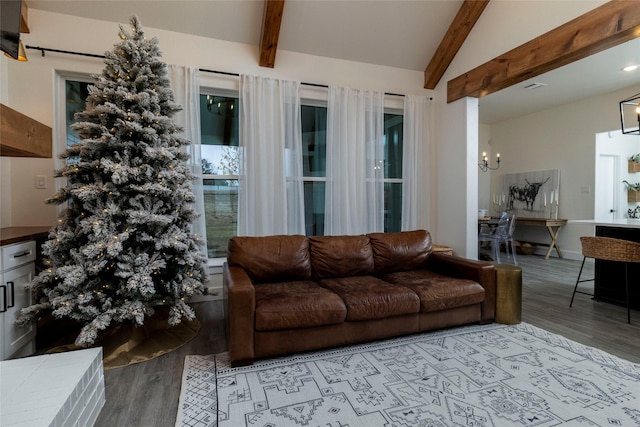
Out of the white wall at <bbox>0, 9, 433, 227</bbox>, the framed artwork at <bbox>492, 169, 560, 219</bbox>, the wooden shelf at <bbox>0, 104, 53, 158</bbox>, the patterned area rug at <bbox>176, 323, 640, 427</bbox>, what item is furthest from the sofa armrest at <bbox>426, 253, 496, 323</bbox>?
the framed artwork at <bbox>492, 169, 560, 219</bbox>

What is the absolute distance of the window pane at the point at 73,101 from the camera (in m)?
3.15

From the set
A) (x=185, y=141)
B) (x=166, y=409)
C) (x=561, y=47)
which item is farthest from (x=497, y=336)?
(x=185, y=141)

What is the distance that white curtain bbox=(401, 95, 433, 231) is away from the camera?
434 centimetres

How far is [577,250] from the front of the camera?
19.7ft

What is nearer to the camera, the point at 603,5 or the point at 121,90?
the point at 121,90

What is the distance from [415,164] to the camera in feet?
14.3

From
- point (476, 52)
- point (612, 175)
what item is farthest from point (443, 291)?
point (612, 175)

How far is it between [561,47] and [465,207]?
1.90 metres

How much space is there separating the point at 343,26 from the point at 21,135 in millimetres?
3243

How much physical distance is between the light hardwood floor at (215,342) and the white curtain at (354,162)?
181cm

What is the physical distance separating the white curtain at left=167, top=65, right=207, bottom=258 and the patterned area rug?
166cm

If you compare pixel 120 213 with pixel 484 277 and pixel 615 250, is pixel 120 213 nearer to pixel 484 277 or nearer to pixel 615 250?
pixel 484 277

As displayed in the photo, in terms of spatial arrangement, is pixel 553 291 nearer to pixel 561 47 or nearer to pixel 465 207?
pixel 465 207

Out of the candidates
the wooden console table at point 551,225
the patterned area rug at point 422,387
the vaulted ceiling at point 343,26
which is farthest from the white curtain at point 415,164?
the wooden console table at point 551,225
